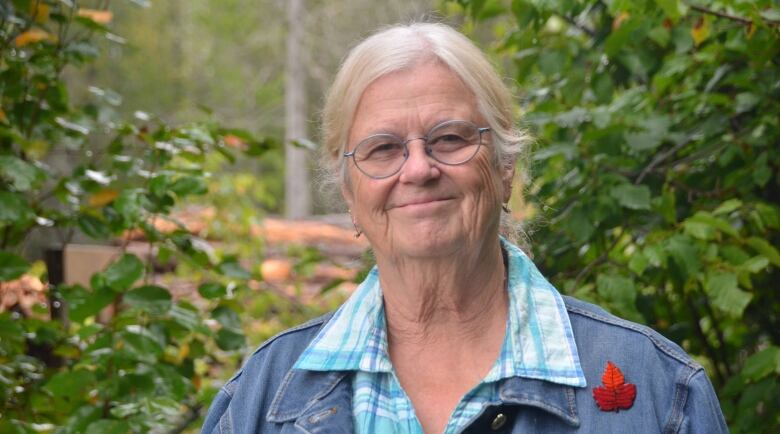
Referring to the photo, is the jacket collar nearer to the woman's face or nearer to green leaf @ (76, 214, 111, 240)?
the woman's face

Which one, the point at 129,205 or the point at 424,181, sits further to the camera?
the point at 129,205

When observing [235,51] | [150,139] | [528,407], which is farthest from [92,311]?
[235,51]

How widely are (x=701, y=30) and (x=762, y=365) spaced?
980mm

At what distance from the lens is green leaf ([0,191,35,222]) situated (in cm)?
273


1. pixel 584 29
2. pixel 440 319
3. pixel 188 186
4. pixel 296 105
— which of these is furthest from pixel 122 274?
pixel 296 105

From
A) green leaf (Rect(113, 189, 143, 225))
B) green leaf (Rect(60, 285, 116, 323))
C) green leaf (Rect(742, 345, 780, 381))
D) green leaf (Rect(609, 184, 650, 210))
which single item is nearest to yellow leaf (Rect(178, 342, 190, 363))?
green leaf (Rect(60, 285, 116, 323))

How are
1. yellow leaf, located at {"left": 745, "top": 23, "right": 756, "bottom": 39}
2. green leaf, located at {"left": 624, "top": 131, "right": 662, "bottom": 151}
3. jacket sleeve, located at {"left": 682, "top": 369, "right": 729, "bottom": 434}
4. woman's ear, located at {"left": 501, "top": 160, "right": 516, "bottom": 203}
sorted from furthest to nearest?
green leaf, located at {"left": 624, "top": 131, "right": 662, "bottom": 151} → yellow leaf, located at {"left": 745, "top": 23, "right": 756, "bottom": 39} → woman's ear, located at {"left": 501, "top": 160, "right": 516, "bottom": 203} → jacket sleeve, located at {"left": 682, "top": 369, "right": 729, "bottom": 434}

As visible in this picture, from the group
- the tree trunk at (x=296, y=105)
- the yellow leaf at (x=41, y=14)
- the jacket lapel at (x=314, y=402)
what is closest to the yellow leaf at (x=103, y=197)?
the yellow leaf at (x=41, y=14)

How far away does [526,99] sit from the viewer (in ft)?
11.5

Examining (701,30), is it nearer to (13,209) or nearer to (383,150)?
(383,150)

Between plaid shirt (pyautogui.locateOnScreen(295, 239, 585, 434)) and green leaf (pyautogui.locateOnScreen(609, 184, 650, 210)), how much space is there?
2.22 ft

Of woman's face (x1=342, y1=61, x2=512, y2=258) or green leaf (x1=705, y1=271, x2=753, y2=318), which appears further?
green leaf (x1=705, y1=271, x2=753, y2=318)

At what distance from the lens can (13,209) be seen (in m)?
2.74

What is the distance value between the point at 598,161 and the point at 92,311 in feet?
4.64
